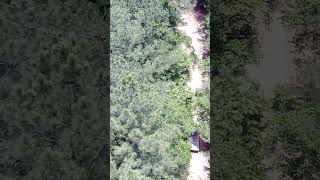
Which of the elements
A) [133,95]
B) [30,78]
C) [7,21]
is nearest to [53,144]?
[30,78]

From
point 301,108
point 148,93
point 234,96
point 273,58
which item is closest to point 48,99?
point 148,93

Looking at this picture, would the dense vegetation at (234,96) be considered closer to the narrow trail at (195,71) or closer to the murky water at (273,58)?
the murky water at (273,58)

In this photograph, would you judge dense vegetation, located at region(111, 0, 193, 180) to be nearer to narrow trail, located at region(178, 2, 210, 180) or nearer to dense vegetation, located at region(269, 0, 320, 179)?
narrow trail, located at region(178, 2, 210, 180)

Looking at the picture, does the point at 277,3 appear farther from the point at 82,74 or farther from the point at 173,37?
the point at 82,74

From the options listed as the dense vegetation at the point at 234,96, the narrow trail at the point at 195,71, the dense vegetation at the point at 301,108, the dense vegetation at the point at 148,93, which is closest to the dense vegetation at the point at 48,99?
the dense vegetation at the point at 148,93

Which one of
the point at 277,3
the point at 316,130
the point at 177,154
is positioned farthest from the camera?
the point at 277,3

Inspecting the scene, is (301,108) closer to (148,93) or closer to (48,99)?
(148,93)
